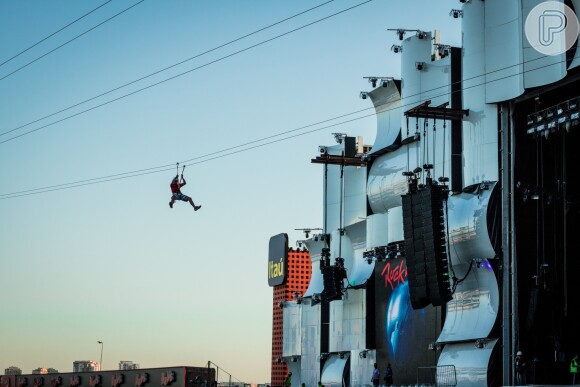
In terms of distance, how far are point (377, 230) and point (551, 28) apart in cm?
1775

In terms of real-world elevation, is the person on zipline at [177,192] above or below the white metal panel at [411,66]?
below

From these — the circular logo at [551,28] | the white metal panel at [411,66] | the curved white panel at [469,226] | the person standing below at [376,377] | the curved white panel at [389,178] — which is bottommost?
the person standing below at [376,377]

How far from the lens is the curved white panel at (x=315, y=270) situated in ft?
206

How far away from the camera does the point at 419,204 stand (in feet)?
138

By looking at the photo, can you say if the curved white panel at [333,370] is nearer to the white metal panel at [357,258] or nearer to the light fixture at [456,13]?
the white metal panel at [357,258]

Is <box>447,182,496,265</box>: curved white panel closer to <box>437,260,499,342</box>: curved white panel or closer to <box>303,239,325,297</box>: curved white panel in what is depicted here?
<box>437,260,499,342</box>: curved white panel

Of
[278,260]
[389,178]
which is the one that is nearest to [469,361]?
[389,178]

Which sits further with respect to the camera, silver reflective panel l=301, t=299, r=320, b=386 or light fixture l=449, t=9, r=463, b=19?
silver reflective panel l=301, t=299, r=320, b=386

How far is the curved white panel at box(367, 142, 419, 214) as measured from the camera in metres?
50.6

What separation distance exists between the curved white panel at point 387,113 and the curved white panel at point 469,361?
12819 mm

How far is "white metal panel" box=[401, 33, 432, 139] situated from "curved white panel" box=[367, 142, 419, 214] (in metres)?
1.15

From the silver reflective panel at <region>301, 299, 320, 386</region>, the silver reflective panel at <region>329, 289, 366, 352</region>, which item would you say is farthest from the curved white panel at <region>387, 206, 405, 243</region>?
the silver reflective panel at <region>301, 299, 320, 386</region>

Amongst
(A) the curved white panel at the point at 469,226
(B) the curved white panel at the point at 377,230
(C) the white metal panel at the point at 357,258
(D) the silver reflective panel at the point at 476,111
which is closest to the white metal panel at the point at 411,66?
(B) the curved white panel at the point at 377,230

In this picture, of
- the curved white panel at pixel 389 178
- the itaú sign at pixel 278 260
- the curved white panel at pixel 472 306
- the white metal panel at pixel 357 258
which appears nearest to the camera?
the curved white panel at pixel 472 306
